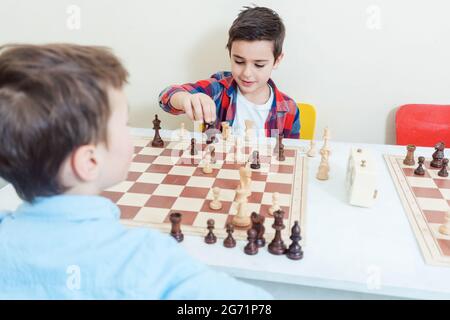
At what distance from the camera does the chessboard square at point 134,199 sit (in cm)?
120

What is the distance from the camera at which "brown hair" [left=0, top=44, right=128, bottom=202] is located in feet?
2.20

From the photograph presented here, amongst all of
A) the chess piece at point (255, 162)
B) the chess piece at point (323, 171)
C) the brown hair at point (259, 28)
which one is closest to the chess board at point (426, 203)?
the chess piece at point (323, 171)

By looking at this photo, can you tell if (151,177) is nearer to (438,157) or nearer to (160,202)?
(160,202)

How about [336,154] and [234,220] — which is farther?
[336,154]

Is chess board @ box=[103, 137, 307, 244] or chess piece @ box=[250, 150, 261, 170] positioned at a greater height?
chess piece @ box=[250, 150, 261, 170]

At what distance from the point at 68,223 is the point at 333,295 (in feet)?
1.93

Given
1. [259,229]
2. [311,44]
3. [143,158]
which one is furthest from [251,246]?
[311,44]

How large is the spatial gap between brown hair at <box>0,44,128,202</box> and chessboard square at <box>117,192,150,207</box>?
0.45 meters

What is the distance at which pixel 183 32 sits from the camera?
7.22ft

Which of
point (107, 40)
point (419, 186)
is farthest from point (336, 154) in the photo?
point (107, 40)

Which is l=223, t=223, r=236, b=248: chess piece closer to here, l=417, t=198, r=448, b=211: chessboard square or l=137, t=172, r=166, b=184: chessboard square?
l=137, t=172, r=166, b=184: chessboard square

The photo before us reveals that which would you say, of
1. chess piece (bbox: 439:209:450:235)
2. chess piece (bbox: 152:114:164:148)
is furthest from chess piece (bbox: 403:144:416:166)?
chess piece (bbox: 152:114:164:148)
